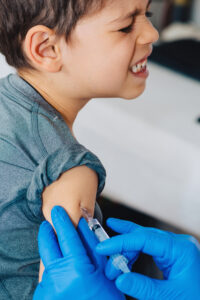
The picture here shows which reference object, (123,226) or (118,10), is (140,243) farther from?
(118,10)

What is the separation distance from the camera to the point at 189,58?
2.12 meters

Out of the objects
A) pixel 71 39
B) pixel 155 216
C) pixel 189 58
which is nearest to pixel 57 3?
pixel 71 39

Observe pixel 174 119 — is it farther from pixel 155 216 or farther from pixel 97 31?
pixel 97 31

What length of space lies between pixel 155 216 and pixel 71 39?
1.12 m

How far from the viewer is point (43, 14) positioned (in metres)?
0.80

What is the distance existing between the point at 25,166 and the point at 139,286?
0.34m

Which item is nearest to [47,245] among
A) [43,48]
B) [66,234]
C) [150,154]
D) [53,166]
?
[66,234]

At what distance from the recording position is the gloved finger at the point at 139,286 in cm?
75

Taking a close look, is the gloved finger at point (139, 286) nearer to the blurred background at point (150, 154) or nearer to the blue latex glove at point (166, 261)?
the blue latex glove at point (166, 261)

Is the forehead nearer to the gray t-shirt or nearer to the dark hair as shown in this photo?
the dark hair

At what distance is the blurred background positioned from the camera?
1.61m

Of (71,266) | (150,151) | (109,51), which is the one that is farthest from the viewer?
(150,151)

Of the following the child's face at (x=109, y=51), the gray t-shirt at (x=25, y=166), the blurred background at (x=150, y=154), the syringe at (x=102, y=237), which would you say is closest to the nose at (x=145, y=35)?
the child's face at (x=109, y=51)

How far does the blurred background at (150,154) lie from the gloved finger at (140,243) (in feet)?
2.22
